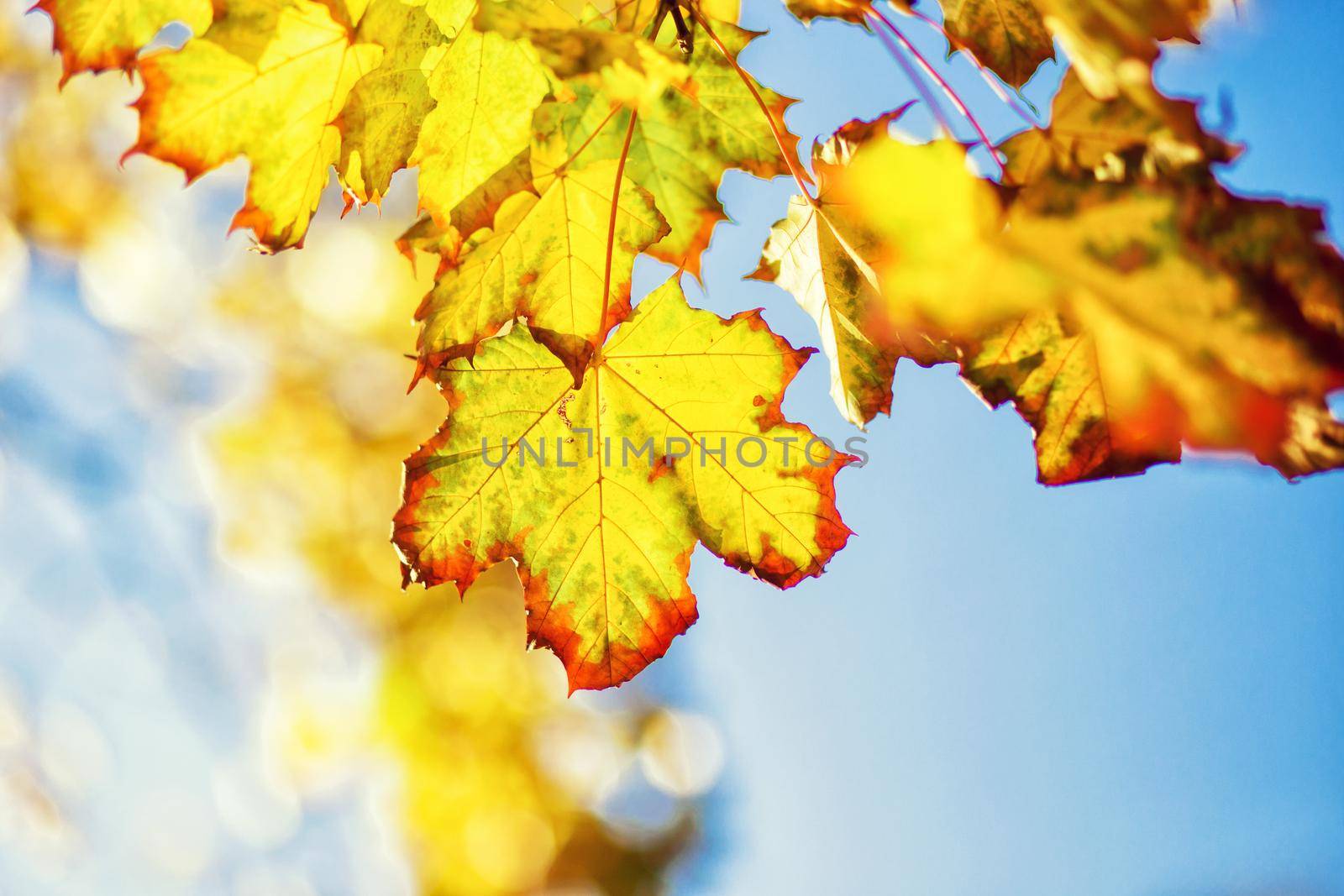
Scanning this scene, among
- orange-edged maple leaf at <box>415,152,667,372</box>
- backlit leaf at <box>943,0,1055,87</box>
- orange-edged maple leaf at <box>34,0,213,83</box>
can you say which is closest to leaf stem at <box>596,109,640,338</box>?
orange-edged maple leaf at <box>415,152,667,372</box>

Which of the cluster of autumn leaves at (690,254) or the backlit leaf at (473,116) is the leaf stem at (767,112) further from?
the backlit leaf at (473,116)

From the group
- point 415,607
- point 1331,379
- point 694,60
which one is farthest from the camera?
point 415,607

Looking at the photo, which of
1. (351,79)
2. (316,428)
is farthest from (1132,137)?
(316,428)

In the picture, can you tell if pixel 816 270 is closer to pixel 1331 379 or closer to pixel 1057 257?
pixel 1057 257

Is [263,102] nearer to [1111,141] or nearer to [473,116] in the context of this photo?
[473,116]

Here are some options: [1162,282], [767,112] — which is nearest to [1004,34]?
[767,112]
